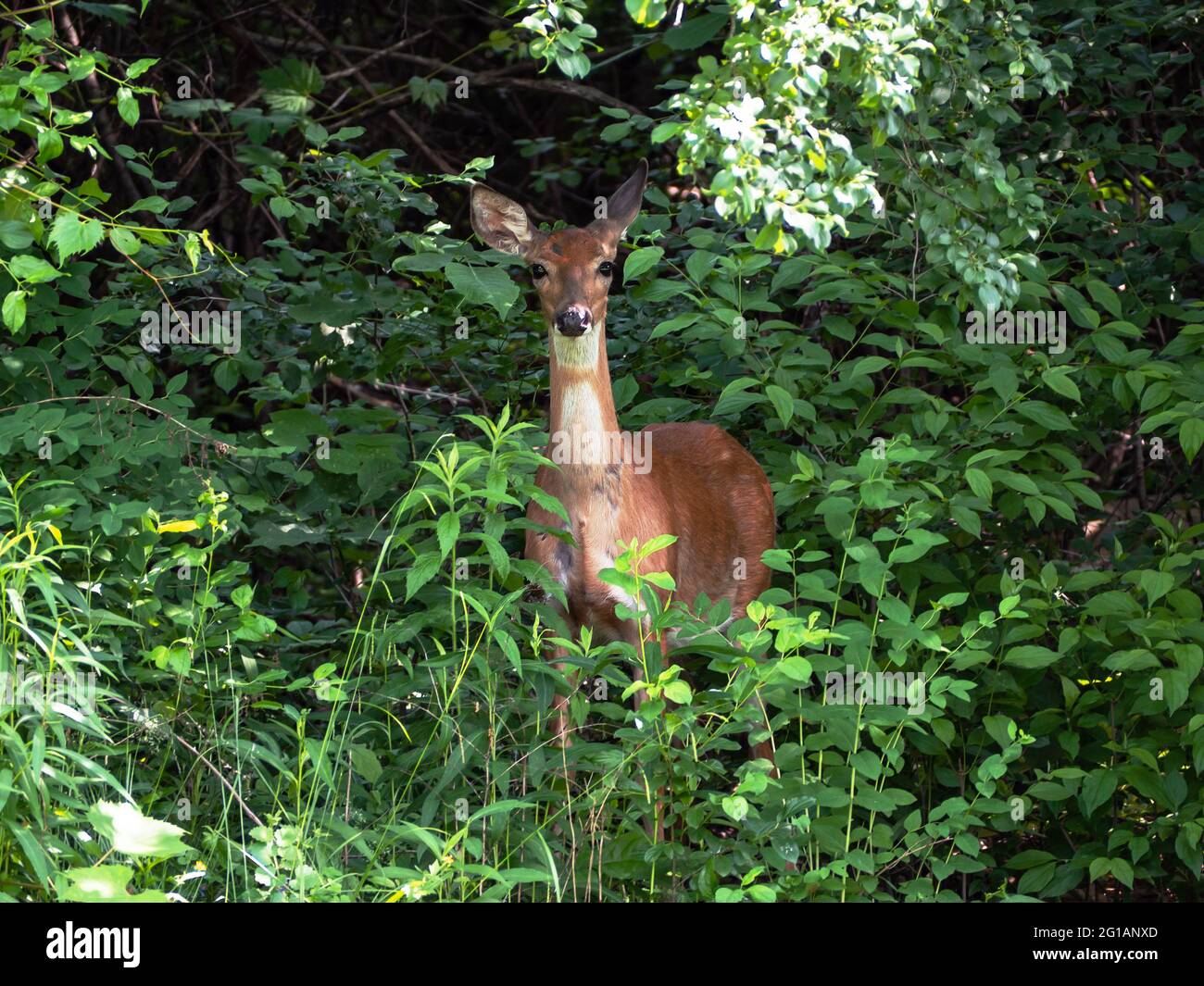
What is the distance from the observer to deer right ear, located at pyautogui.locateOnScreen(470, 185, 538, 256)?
586 cm

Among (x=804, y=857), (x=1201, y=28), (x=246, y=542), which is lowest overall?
(x=804, y=857)

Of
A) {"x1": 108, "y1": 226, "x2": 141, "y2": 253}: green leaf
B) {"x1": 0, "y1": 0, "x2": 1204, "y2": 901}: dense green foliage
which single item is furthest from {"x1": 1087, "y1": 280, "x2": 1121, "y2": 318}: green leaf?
{"x1": 108, "y1": 226, "x2": 141, "y2": 253}: green leaf

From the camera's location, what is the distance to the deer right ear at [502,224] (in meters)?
5.86

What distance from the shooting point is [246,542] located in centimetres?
668

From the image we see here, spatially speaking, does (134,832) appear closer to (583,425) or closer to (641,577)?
(641,577)

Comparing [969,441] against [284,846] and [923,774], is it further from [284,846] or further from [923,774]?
[284,846]

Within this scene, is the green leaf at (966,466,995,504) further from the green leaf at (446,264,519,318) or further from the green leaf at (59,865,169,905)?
the green leaf at (59,865,169,905)

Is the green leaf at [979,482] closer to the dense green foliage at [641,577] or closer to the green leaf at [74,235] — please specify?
the dense green foliage at [641,577]

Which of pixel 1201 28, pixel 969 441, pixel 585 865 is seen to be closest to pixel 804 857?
pixel 585 865

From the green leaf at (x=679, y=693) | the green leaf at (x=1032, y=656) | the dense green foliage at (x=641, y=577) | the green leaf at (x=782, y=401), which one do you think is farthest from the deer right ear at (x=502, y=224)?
the green leaf at (x=679, y=693)

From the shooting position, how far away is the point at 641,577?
4.29 metres

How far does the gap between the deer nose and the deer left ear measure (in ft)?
1.79

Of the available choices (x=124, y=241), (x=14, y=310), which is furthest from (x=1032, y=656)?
(x=14, y=310)

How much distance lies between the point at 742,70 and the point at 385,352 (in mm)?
2419
